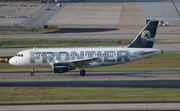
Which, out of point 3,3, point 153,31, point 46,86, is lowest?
point 46,86

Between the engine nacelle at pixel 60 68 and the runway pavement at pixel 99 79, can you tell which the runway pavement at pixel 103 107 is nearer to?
the runway pavement at pixel 99 79

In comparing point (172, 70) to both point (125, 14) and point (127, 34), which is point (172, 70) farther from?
point (125, 14)

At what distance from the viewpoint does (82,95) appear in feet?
186

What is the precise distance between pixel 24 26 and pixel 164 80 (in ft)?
204

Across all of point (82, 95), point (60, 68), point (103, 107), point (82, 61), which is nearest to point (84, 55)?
point (82, 61)

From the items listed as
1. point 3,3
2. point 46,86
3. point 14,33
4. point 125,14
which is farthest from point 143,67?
point 3,3

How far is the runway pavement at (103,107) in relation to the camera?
161 ft

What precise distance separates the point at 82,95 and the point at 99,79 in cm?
989

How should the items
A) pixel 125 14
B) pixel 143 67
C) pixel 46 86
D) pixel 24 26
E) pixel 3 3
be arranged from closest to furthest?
pixel 46 86
pixel 143 67
pixel 24 26
pixel 125 14
pixel 3 3

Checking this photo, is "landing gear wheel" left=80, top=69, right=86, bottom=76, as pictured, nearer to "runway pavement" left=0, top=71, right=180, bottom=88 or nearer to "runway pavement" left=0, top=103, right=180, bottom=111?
"runway pavement" left=0, top=71, right=180, bottom=88

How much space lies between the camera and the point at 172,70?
71.6 metres

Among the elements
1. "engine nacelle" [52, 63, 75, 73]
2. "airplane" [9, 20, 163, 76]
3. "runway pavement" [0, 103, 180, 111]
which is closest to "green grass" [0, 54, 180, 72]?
"airplane" [9, 20, 163, 76]

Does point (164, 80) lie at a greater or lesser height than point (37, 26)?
lesser

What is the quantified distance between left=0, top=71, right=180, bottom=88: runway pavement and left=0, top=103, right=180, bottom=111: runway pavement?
10711 millimetres
